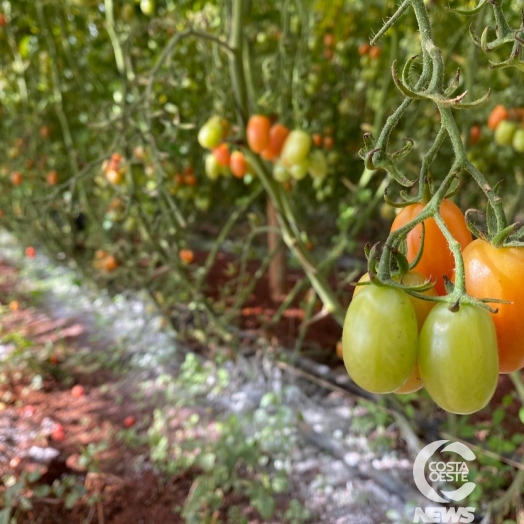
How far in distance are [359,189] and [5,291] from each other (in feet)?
10.7

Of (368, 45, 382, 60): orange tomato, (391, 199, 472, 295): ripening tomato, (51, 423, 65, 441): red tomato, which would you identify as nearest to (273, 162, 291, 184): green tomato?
(391, 199, 472, 295): ripening tomato

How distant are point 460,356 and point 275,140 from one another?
1.02 metres

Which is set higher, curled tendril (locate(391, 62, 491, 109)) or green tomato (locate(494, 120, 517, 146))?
curled tendril (locate(391, 62, 491, 109))

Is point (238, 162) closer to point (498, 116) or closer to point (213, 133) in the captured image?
point (213, 133)

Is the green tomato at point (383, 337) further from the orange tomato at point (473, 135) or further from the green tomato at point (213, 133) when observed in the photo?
the orange tomato at point (473, 135)

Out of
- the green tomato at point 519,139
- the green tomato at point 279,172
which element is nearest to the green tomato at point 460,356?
the green tomato at point 279,172

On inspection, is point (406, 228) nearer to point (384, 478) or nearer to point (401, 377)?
point (401, 377)

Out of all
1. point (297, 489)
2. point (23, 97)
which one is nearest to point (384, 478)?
point (297, 489)

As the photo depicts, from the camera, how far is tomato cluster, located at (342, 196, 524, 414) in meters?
0.41

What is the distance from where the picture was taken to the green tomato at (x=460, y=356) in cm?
41

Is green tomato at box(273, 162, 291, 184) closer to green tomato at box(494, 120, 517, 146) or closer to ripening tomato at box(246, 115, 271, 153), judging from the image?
ripening tomato at box(246, 115, 271, 153)

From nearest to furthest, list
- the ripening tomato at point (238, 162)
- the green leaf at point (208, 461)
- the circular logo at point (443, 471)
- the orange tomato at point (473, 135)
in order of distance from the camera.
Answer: the circular logo at point (443, 471) < the ripening tomato at point (238, 162) < the green leaf at point (208, 461) < the orange tomato at point (473, 135)

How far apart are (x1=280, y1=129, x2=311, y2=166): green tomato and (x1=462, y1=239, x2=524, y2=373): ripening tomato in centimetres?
88

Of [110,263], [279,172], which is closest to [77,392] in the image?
[110,263]
